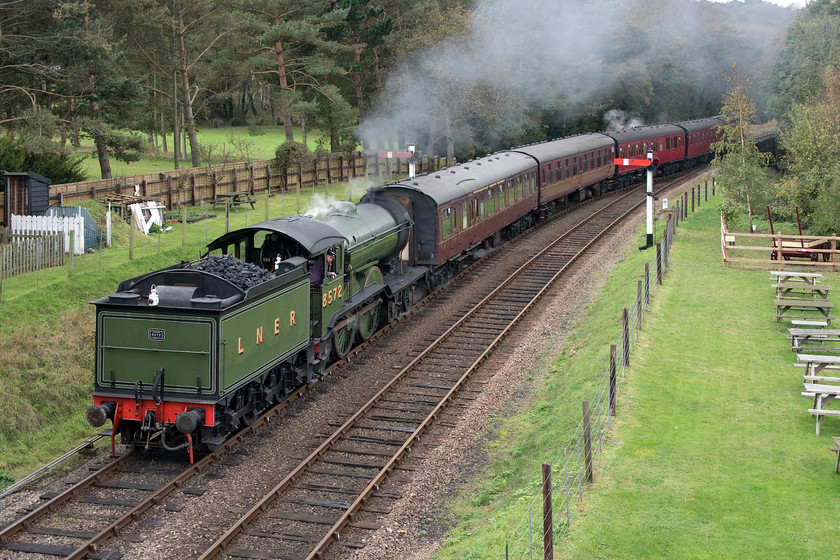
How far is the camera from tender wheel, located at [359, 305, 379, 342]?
59.8ft

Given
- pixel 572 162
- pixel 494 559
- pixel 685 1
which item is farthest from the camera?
pixel 685 1

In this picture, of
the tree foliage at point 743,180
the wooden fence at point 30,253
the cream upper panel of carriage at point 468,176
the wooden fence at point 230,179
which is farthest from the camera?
the wooden fence at point 230,179

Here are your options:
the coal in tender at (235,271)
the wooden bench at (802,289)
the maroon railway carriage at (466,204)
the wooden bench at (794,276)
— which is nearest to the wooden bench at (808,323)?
the wooden bench at (802,289)

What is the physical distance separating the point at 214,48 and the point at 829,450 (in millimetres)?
45151

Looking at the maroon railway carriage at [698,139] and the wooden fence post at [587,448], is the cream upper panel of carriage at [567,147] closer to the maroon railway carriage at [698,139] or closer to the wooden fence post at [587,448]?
the maroon railway carriage at [698,139]

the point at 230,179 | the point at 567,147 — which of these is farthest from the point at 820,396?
the point at 230,179

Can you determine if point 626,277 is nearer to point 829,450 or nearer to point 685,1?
point 829,450

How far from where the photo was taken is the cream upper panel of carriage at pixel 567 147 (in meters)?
33.9

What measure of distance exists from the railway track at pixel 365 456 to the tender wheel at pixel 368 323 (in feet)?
5.01

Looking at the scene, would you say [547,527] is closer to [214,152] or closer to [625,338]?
[625,338]

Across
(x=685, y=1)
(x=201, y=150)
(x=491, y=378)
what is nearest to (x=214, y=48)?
(x=201, y=150)

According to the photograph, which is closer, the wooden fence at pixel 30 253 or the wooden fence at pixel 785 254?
the wooden fence at pixel 30 253

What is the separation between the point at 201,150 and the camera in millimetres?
46469

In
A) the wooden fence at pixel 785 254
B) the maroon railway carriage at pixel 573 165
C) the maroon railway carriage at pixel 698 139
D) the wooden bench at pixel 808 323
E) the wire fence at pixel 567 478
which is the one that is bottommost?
the wire fence at pixel 567 478
